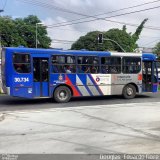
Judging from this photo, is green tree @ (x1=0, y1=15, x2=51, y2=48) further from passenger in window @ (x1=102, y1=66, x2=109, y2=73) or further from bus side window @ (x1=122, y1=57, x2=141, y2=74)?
passenger in window @ (x1=102, y1=66, x2=109, y2=73)

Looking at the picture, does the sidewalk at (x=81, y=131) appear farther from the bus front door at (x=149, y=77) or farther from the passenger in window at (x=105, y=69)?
Answer: the bus front door at (x=149, y=77)

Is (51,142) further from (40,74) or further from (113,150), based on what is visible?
(40,74)

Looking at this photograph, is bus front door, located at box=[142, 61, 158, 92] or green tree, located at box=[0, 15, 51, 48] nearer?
bus front door, located at box=[142, 61, 158, 92]

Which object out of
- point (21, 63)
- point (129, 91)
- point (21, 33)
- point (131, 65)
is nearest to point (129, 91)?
point (129, 91)

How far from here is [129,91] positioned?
22.0m

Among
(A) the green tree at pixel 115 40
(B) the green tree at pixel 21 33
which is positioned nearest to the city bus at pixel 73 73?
(B) the green tree at pixel 21 33

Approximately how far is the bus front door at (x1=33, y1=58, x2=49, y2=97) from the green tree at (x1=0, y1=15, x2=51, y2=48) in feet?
141

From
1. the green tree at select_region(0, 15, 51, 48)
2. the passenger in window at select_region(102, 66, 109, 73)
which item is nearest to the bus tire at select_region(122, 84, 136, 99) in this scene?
the passenger in window at select_region(102, 66, 109, 73)

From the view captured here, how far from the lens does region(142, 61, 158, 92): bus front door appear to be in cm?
2264

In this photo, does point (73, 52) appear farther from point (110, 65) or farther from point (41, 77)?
point (110, 65)

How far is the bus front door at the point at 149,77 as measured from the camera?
22.6 metres

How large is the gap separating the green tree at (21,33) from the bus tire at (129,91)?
135ft

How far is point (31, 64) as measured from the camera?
18.7 meters

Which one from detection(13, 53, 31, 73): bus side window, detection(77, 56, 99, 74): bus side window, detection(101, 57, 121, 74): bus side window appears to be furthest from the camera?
detection(101, 57, 121, 74): bus side window
